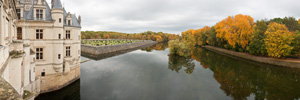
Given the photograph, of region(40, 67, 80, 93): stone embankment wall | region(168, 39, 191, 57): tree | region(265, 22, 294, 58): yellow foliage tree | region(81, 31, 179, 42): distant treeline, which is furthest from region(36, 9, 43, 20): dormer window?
region(81, 31, 179, 42): distant treeline

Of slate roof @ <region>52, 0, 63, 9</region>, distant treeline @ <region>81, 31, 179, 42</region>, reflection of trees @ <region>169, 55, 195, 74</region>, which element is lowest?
reflection of trees @ <region>169, 55, 195, 74</region>

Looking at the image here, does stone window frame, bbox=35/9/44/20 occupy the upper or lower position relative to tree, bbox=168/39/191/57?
upper

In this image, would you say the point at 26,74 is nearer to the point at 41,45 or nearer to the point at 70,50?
the point at 41,45

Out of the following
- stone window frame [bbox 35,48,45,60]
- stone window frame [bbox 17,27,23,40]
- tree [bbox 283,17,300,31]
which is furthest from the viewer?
tree [bbox 283,17,300,31]

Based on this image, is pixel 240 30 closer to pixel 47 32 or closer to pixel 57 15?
pixel 57 15

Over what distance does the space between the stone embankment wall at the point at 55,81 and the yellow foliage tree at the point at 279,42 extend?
117ft

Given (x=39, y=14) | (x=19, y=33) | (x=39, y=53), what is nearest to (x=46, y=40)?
(x=39, y=53)

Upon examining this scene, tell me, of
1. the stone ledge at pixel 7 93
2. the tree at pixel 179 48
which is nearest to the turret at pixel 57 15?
the stone ledge at pixel 7 93

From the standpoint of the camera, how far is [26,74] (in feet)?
31.2

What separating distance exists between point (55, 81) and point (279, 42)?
37781 millimetres

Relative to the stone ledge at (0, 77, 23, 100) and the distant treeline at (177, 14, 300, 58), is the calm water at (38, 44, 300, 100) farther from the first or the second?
the stone ledge at (0, 77, 23, 100)

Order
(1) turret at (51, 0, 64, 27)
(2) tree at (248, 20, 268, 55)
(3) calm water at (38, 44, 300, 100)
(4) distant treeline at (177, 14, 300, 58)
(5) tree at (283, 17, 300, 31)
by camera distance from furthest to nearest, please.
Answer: (5) tree at (283, 17, 300, 31), (2) tree at (248, 20, 268, 55), (4) distant treeline at (177, 14, 300, 58), (3) calm water at (38, 44, 300, 100), (1) turret at (51, 0, 64, 27)

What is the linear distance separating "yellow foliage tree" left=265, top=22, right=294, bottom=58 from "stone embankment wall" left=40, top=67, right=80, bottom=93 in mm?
35676

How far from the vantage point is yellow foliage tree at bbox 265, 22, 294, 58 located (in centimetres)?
2555
